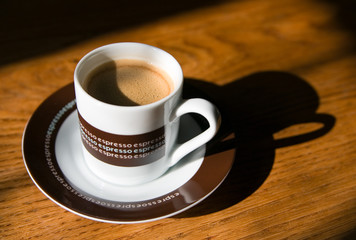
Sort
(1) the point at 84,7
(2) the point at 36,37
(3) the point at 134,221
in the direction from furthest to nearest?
1. (1) the point at 84,7
2. (2) the point at 36,37
3. (3) the point at 134,221

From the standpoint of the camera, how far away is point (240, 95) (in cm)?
97

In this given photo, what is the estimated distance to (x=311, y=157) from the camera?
33.0 inches

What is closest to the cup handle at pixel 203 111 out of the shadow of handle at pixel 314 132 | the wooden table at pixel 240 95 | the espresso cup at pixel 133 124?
the espresso cup at pixel 133 124

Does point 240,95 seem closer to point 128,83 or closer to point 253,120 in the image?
point 253,120

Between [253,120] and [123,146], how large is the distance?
0.38 m

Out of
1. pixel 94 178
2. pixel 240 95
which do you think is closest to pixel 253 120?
pixel 240 95

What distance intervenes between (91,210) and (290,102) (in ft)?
1.87

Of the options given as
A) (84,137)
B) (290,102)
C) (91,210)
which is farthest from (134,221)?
(290,102)

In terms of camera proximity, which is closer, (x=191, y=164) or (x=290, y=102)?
(x=191, y=164)

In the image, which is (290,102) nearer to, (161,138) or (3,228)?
(161,138)

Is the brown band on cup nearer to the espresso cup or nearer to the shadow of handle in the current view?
the espresso cup

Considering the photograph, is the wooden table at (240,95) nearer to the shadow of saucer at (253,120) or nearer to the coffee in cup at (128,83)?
the shadow of saucer at (253,120)

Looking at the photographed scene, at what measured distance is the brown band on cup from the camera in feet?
2.10

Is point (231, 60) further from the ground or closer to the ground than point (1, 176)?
further from the ground
